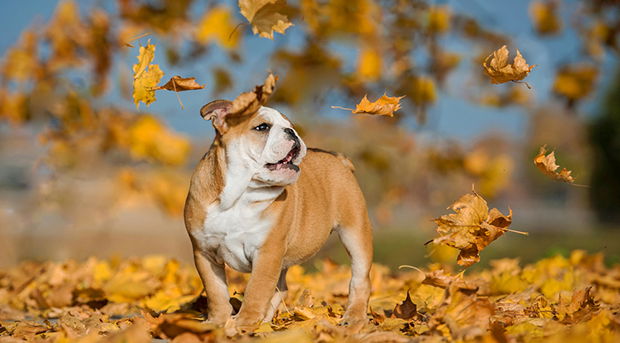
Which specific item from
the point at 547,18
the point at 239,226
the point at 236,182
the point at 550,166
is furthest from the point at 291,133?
the point at 547,18

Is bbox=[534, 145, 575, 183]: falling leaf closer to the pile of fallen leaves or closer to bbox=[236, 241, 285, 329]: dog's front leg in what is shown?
the pile of fallen leaves

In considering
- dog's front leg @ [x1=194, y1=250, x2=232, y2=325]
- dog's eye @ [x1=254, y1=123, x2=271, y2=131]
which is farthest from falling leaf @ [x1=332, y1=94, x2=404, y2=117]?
dog's front leg @ [x1=194, y1=250, x2=232, y2=325]

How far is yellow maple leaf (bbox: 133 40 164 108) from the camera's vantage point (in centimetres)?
238

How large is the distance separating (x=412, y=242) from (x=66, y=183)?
6.88 metres

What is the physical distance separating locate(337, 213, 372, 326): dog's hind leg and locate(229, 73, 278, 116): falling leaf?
Result: 925 millimetres

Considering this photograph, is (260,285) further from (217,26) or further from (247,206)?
(217,26)

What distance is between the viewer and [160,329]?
216 centimetres

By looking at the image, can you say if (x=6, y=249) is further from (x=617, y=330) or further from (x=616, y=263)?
(x=617, y=330)

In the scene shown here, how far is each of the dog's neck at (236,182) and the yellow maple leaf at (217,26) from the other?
2.67 metres

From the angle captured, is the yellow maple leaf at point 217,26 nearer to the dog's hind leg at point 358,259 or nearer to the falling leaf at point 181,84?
the dog's hind leg at point 358,259

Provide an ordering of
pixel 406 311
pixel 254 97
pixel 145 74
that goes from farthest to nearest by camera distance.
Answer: pixel 406 311 → pixel 145 74 → pixel 254 97

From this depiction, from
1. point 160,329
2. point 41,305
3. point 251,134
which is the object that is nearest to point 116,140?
point 41,305

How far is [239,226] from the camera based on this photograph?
258cm

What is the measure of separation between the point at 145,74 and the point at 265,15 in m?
0.58
